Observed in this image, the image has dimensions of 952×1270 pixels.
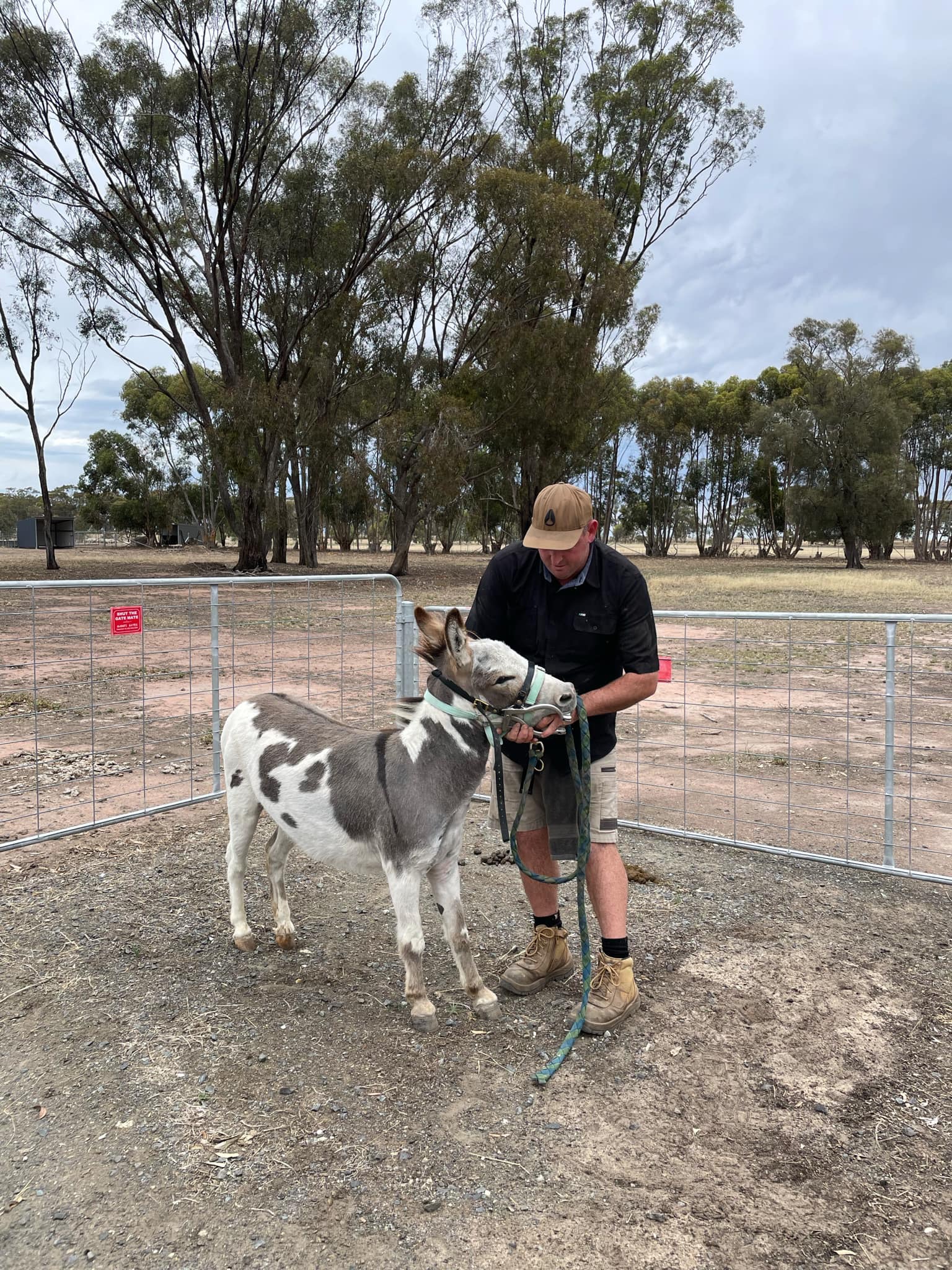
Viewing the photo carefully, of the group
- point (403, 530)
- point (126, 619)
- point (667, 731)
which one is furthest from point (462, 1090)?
point (403, 530)

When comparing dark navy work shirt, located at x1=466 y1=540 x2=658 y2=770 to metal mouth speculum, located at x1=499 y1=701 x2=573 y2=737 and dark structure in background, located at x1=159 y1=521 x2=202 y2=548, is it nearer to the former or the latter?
metal mouth speculum, located at x1=499 y1=701 x2=573 y2=737

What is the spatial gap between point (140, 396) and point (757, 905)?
2552 inches

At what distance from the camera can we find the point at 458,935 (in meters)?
3.46

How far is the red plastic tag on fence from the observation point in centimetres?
547

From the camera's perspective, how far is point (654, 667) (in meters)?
3.36

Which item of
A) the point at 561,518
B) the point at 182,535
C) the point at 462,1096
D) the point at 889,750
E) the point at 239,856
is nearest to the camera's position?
the point at 462,1096

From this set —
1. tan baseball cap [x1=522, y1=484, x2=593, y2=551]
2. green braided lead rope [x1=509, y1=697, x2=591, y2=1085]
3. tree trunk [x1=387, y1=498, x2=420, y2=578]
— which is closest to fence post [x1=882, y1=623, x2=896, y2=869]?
green braided lead rope [x1=509, y1=697, x2=591, y2=1085]

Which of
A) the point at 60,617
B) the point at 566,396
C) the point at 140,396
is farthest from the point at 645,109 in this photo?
the point at 140,396

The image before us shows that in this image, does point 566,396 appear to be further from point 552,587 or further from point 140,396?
point 140,396

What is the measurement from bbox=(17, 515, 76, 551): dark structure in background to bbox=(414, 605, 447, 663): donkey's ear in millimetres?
53536

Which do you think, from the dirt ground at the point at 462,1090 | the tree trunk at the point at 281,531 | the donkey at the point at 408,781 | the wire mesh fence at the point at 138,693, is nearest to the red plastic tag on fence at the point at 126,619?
the wire mesh fence at the point at 138,693

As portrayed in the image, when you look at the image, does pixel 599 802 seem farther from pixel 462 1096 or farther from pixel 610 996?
pixel 462 1096

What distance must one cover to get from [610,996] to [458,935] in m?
0.67

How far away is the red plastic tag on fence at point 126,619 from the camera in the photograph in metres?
5.47
